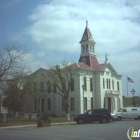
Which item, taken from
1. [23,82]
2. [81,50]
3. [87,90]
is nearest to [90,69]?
[87,90]

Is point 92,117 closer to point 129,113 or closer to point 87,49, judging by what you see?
point 129,113

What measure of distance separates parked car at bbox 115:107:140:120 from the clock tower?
2464 cm

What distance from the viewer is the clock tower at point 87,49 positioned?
213 ft

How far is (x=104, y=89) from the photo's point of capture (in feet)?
202

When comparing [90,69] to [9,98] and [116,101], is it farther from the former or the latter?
[9,98]

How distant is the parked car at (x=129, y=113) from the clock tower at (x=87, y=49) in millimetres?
24640

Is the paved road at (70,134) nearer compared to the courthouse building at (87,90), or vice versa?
the paved road at (70,134)

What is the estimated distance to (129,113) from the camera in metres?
40.4

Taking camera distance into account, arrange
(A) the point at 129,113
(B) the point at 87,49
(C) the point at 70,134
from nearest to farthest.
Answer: (C) the point at 70,134
(A) the point at 129,113
(B) the point at 87,49

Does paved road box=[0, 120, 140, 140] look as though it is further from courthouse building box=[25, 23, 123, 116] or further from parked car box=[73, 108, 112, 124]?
courthouse building box=[25, 23, 123, 116]

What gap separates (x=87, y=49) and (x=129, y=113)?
29076mm

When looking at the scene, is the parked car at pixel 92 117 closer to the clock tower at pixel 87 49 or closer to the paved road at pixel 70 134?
the paved road at pixel 70 134

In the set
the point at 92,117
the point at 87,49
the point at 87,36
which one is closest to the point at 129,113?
the point at 92,117

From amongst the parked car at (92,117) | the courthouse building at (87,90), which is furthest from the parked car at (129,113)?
the courthouse building at (87,90)
